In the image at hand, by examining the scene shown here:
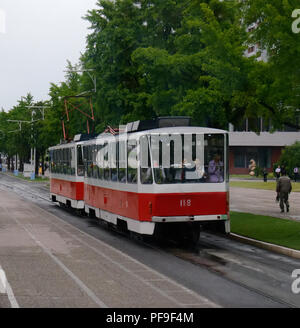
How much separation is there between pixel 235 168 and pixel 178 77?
223 ft

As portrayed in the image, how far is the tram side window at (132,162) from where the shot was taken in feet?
57.1

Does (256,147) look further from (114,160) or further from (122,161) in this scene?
(122,161)

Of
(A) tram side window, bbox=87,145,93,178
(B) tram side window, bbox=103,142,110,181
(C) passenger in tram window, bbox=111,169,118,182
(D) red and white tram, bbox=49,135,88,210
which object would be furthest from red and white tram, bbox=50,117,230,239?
(D) red and white tram, bbox=49,135,88,210

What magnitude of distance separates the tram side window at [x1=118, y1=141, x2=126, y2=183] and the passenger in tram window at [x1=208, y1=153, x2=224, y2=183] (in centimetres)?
276

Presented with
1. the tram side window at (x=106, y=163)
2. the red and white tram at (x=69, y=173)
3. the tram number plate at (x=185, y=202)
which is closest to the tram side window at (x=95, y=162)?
the tram side window at (x=106, y=163)

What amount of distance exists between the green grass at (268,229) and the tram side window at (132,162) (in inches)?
155

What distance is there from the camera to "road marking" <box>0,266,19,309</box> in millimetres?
10008

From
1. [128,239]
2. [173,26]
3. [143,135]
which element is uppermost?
[173,26]

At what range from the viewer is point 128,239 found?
64.2 ft

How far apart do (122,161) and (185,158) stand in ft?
8.64

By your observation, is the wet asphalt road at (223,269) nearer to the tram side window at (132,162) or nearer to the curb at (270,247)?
the curb at (270,247)

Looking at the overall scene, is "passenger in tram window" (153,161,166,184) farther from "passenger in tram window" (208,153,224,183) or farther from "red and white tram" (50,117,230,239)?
"passenger in tram window" (208,153,224,183)
